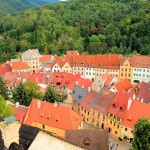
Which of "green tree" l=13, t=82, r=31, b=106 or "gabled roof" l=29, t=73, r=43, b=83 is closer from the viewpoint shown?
"green tree" l=13, t=82, r=31, b=106

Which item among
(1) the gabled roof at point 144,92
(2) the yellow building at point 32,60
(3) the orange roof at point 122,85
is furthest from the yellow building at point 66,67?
(1) the gabled roof at point 144,92

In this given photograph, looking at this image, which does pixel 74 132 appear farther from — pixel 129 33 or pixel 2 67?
pixel 129 33

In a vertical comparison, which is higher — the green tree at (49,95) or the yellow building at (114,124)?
the green tree at (49,95)

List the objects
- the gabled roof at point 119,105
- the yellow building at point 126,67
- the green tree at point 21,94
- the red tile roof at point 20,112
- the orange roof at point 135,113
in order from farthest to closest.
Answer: the yellow building at point 126,67 → the green tree at point 21,94 → the gabled roof at point 119,105 → the red tile roof at point 20,112 → the orange roof at point 135,113

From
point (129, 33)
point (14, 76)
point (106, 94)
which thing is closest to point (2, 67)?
point (14, 76)

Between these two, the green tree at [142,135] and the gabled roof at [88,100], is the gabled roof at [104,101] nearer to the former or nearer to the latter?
the gabled roof at [88,100]

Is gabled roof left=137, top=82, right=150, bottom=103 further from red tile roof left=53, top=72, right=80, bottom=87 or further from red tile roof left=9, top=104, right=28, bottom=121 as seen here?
red tile roof left=9, top=104, right=28, bottom=121

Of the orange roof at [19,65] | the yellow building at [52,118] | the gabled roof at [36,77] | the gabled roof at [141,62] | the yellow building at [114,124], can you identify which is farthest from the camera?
the orange roof at [19,65]

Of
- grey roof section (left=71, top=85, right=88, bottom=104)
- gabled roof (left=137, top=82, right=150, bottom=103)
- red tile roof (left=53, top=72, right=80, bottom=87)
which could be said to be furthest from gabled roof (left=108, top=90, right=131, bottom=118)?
red tile roof (left=53, top=72, right=80, bottom=87)
